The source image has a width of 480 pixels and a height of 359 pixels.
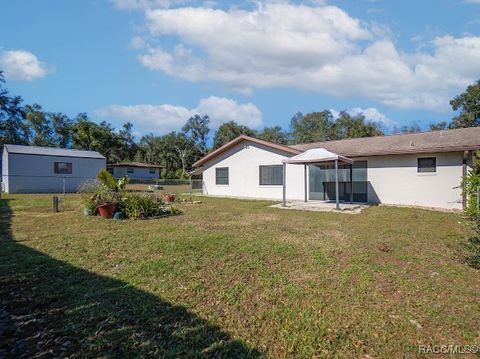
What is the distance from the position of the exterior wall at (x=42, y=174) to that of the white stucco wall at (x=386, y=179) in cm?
1256

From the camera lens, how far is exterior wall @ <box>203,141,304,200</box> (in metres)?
16.6

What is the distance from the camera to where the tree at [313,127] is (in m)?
47.9

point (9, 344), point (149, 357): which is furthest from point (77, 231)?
point (149, 357)

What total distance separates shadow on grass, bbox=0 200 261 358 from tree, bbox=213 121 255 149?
48.7 m

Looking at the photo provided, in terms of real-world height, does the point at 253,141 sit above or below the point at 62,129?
below

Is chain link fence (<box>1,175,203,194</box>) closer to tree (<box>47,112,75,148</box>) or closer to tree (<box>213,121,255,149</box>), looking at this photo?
tree (<box>47,112,75,148</box>)

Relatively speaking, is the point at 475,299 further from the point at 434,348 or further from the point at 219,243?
the point at 219,243

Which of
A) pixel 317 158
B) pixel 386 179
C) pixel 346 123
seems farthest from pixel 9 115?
pixel 346 123

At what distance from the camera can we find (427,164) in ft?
42.4

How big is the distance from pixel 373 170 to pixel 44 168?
80.5 feet

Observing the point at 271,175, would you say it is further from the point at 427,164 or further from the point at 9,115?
the point at 9,115

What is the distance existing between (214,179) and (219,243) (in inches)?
561

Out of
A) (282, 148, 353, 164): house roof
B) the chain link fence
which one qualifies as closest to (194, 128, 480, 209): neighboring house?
(282, 148, 353, 164): house roof

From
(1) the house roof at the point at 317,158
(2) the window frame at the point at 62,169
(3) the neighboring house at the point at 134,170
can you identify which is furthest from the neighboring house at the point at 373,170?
(3) the neighboring house at the point at 134,170
